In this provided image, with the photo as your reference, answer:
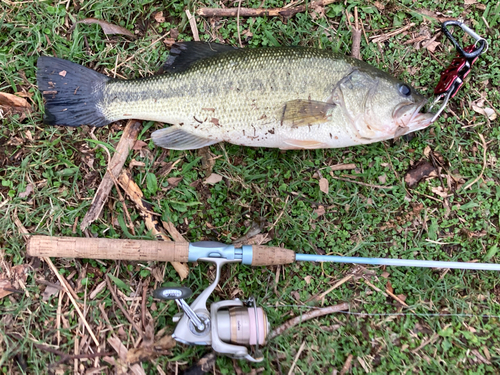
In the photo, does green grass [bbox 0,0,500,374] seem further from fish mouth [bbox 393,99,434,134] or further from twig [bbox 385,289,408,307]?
fish mouth [bbox 393,99,434,134]

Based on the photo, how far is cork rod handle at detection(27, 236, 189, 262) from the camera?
241 cm

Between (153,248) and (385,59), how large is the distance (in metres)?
2.64

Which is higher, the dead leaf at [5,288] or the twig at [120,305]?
the dead leaf at [5,288]

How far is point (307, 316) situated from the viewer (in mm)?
2777

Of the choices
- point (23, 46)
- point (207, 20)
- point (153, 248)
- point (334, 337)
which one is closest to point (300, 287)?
point (334, 337)

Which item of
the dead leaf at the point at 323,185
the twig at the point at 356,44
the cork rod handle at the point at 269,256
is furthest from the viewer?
the twig at the point at 356,44

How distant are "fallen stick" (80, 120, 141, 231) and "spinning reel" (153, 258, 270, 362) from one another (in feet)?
3.37

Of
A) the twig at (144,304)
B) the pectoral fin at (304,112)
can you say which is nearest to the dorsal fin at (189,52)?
the pectoral fin at (304,112)

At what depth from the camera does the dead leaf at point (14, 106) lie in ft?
9.16

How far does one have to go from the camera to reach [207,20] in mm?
3014

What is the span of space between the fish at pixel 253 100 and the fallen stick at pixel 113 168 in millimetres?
152

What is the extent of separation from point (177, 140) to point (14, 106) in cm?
144

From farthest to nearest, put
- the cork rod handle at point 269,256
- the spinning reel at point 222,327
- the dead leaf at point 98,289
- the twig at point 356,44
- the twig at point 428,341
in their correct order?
the twig at point 356,44 < the twig at point 428,341 < the dead leaf at point 98,289 < the cork rod handle at point 269,256 < the spinning reel at point 222,327

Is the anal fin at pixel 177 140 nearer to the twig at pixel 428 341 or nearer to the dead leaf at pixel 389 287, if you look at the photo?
the dead leaf at pixel 389 287
